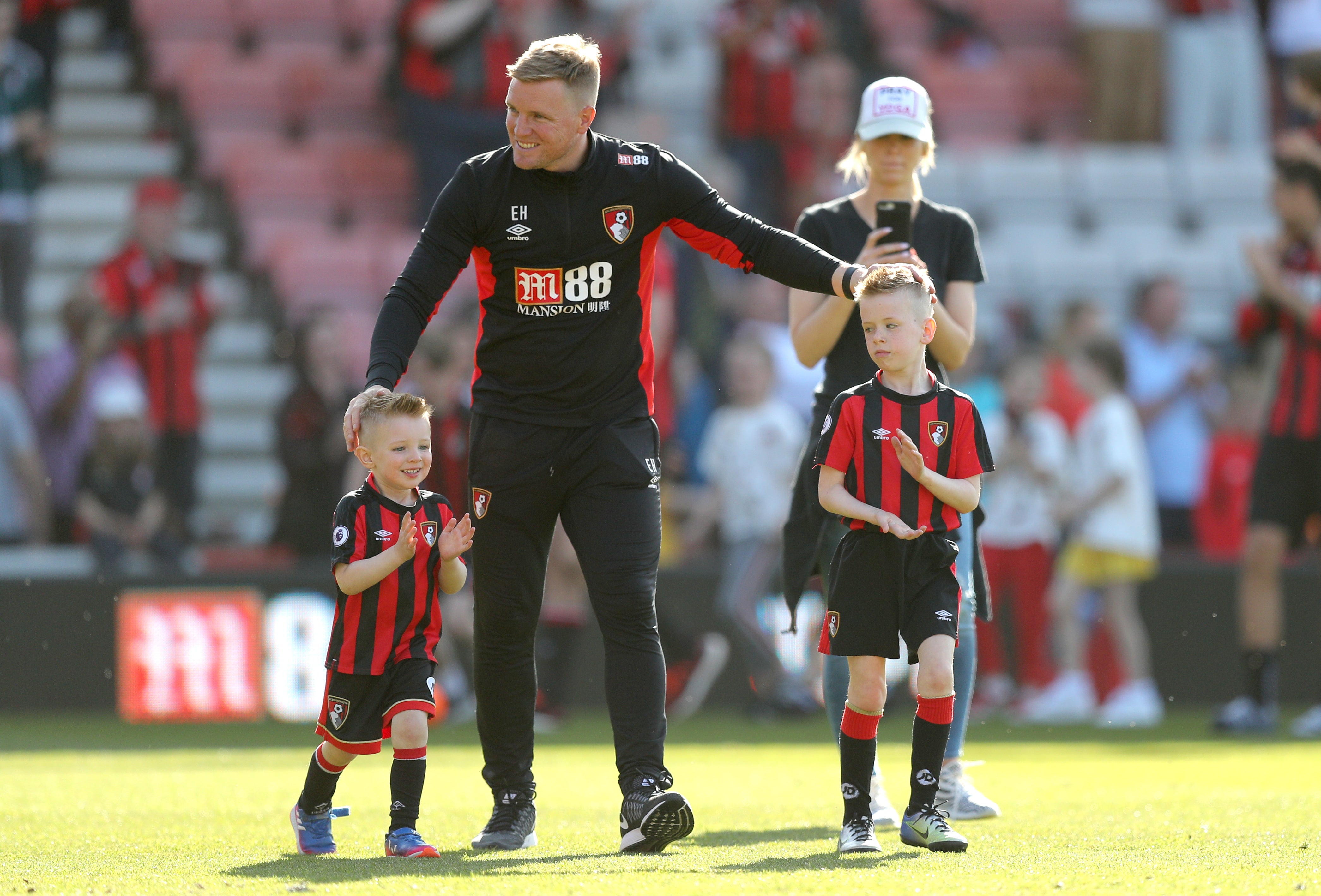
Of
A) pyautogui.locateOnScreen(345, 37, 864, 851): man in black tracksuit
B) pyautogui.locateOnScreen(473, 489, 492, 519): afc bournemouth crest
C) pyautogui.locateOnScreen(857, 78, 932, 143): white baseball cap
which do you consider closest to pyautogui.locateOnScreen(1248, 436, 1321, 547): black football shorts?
pyautogui.locateOnScreen(857, 78, 932, 143): white baseball cap

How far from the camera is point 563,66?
15.0 feet

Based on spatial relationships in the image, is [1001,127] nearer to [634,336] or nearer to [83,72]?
[83,72]

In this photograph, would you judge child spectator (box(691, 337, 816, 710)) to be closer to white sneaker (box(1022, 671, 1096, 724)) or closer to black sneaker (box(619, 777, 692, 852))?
white sneaker (box(1022, 671, 1096, 724))

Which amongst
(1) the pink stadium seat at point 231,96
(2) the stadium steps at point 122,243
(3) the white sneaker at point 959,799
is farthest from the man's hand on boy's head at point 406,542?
(1) the pink stadium seat at point 231,96

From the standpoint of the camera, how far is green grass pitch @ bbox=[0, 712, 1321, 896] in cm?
402

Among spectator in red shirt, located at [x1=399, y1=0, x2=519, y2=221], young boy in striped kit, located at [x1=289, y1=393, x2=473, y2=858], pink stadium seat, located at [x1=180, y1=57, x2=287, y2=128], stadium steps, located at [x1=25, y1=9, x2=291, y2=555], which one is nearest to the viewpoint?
young boy in striped kit, located at [x1=289, y1=393, x2=473, y2=858]

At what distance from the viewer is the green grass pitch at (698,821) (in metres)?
4.02

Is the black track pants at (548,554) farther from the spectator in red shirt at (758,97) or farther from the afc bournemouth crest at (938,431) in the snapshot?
the spectator in red shirt at (758,97)

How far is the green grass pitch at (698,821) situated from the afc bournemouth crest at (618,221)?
1.62 meters

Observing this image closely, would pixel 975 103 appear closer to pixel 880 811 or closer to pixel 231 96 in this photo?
pixel 231 96

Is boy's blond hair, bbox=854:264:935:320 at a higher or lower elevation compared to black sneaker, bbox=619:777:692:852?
higher

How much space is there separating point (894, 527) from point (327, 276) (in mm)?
8511

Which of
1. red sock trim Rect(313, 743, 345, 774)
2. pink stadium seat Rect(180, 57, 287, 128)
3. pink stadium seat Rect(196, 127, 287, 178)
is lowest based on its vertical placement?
red sock trim Rect(313, 743, 345, 774)

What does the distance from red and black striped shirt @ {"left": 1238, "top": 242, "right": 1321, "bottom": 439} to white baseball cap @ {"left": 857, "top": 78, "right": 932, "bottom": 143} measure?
4.29 m
